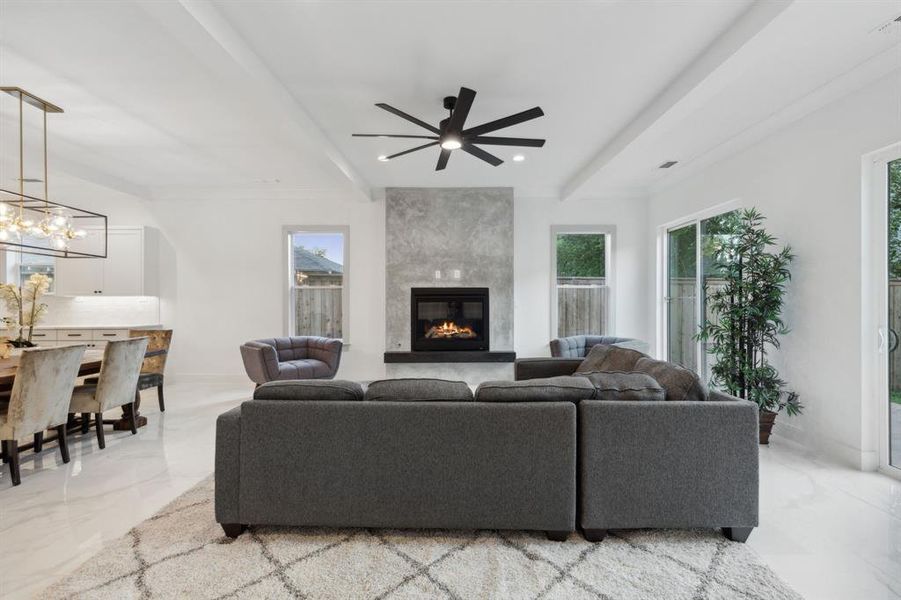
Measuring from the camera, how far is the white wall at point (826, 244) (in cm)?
299

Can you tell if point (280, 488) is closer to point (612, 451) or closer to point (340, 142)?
point (612, 451)

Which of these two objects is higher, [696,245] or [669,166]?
[669,166]

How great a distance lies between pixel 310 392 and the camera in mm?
2102

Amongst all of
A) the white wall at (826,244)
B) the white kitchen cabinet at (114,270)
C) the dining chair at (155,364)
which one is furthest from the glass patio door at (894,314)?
the white kitchen cabinet at (114,270)

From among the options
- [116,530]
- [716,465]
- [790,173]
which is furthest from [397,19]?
[790,173]

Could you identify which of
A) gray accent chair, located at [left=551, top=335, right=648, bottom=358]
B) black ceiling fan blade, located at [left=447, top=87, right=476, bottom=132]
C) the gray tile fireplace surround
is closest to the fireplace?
the gray tile fireplace surround

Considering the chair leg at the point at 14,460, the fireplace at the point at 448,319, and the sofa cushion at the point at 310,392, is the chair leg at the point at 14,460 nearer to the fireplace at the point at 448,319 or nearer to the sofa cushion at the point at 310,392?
the sofa cushion at the point at 310,392

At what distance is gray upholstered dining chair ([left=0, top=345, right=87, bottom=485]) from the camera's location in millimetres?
2730

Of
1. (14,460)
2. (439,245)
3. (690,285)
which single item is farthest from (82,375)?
(690,285)

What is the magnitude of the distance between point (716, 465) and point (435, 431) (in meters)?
1.30

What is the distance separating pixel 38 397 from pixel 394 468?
8.53 ft

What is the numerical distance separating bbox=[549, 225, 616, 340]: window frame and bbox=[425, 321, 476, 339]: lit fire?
1.22 m

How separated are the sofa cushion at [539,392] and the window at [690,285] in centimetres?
307

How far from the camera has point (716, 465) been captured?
1984mm
